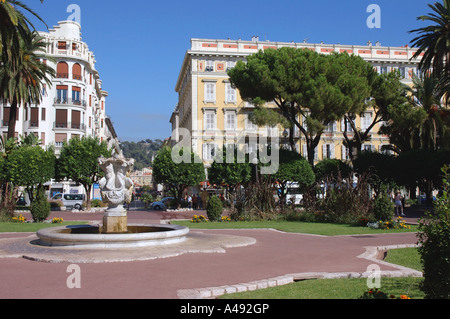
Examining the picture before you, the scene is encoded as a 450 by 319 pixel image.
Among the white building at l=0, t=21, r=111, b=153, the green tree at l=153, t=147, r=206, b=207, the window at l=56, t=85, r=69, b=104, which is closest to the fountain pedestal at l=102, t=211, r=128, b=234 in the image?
the green tree at l=153, t=147, r=206, b=207

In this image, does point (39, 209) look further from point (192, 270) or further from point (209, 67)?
point (209, 67)

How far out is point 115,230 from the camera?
43.9 feet

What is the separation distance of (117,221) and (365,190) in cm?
1366

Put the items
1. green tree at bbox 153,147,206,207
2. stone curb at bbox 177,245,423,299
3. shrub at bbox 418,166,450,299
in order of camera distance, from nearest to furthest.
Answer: shrub at bbox 418,166,450,299, stone curb at bbox 177,245,423,299, green tree at bbox 153,147,206,207

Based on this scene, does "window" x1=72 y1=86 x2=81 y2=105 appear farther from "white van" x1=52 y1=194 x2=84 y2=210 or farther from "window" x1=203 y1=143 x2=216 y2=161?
"window" x1=203 y1=143 x2=216 y2=161

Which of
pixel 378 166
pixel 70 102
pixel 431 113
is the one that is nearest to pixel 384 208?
pixel 378 166

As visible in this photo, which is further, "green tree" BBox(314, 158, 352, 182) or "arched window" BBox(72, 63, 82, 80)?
"arched window" BBox(72, 63, 82, 80)

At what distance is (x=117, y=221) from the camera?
44.1ft

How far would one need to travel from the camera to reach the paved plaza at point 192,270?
23.1ft

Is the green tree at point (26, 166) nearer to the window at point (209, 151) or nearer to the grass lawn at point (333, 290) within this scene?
the window at point (209, 151)

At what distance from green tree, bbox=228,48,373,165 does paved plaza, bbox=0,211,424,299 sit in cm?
1971

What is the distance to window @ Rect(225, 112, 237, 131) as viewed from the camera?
170 feet

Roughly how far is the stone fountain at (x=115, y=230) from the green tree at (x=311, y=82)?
19.7m

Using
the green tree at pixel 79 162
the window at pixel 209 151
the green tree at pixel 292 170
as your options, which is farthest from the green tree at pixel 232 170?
the window at pixel 209 151
